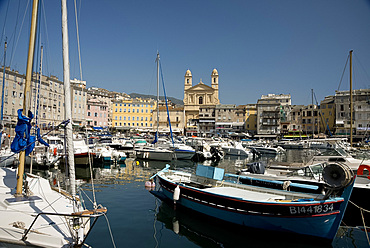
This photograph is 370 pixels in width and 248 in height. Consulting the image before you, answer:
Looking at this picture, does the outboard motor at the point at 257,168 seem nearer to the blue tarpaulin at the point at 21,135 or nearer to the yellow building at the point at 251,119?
the blue tarpaulin at the point at 21,135

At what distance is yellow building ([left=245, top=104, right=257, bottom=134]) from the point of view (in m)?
89.9

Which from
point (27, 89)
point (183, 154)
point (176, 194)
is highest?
point (27, 89)

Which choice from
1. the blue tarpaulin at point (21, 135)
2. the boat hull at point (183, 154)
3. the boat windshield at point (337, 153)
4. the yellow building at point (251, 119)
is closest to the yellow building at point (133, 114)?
the yellow building at point (251, 119)

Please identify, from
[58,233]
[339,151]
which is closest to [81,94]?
[339,151]

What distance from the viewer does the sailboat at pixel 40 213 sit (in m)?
5.66

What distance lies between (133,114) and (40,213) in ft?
299

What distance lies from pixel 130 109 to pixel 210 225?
287ft

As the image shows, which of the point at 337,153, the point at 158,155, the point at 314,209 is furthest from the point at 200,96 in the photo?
the point at 314,209

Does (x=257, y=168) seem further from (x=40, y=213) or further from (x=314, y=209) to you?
(x=40, y=213)

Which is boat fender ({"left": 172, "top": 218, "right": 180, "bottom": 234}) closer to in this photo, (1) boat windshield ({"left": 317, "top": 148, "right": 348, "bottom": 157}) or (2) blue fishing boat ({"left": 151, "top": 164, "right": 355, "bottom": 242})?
(2) blue fishing boat ({"left": 151, "top": 164, "right": 355, "bottom": 242})

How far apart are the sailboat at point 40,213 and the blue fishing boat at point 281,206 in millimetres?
5360

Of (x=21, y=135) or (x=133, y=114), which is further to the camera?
(x=133, y=114)

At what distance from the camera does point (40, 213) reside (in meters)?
5.86

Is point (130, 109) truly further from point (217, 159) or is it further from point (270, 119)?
point (217, 159)
